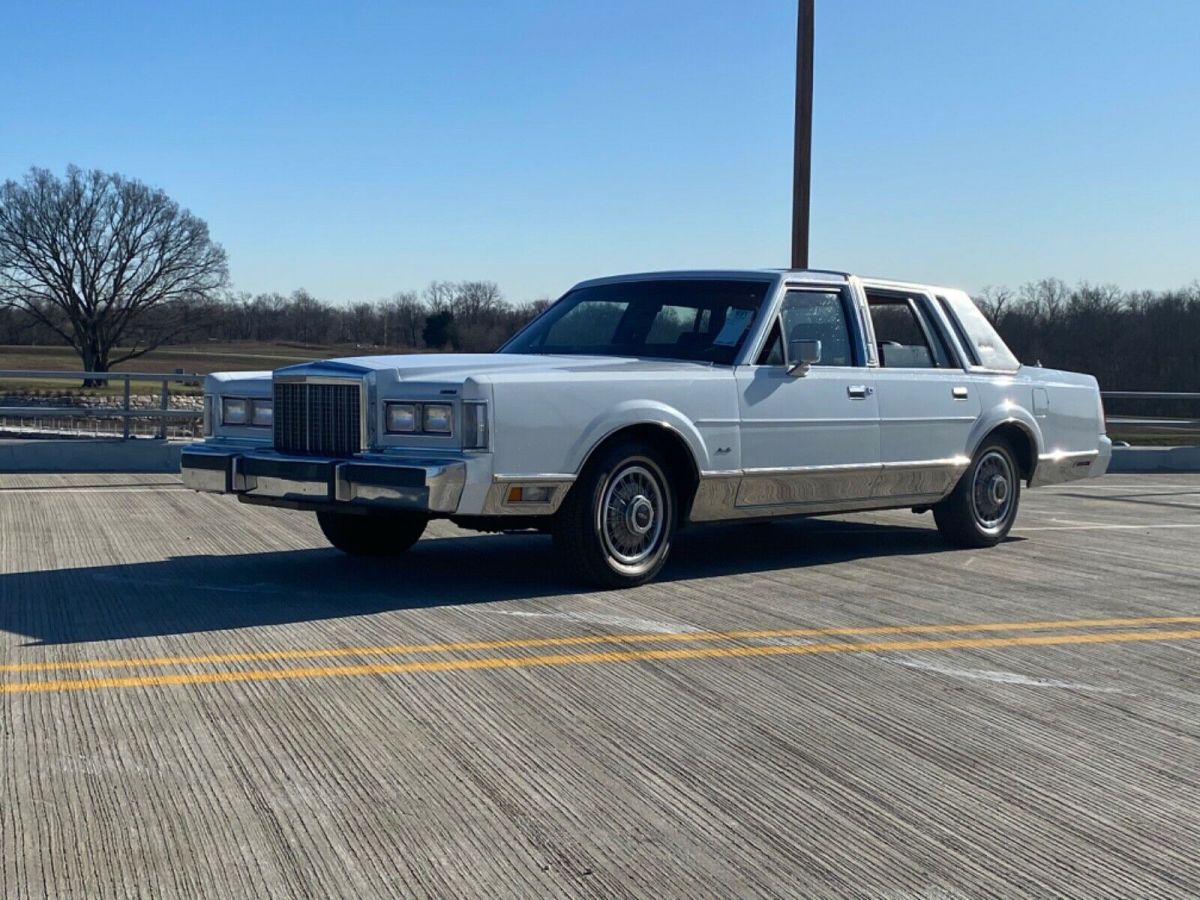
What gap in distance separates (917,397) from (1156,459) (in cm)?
1232

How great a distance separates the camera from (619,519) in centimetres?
762

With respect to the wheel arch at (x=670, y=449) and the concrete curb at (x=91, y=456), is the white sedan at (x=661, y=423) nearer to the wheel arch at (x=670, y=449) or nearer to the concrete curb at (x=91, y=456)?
the wheel arch at (x=670, y=449)

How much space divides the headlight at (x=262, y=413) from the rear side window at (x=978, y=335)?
4743mm

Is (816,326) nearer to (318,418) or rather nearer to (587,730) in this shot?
(318,418)

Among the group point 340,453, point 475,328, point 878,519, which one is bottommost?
point 878,519

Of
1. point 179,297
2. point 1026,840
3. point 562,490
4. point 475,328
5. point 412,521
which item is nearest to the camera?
point 1026,840

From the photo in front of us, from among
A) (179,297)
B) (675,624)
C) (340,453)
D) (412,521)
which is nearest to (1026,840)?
(675,624)

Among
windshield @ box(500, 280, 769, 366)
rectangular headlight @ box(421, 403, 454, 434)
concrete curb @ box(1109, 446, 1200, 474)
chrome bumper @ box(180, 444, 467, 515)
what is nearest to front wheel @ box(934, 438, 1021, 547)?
windshield @ box(500, 280, 769, 366)

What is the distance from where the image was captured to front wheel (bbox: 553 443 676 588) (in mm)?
7438

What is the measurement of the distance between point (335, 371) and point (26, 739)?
10.6ft

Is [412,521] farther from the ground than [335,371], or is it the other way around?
[335,371]

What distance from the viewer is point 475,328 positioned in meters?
11.4

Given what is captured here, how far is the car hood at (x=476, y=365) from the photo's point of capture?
7.30m

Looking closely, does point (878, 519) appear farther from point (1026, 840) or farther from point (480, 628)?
point (1026, 840)
